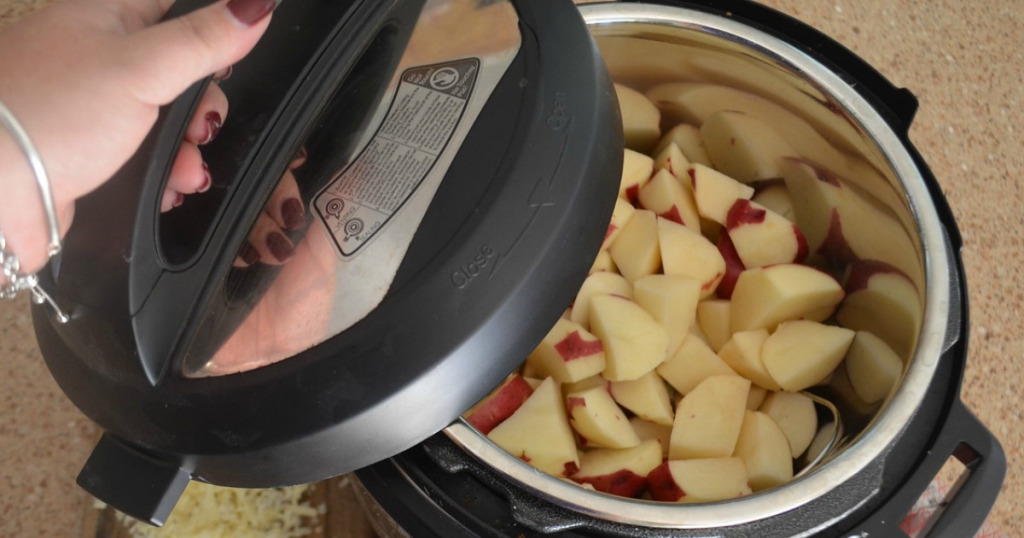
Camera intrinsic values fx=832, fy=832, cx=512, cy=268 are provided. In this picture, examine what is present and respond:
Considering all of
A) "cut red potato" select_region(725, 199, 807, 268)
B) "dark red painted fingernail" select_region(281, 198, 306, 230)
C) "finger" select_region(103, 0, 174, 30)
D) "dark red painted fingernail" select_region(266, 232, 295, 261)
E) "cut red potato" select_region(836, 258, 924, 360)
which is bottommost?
"cut red potato" select_region(836, 258, 924, 360)

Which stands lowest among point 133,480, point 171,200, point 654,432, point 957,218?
point 957,218

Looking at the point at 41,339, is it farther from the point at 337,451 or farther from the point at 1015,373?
the point at 1015,373

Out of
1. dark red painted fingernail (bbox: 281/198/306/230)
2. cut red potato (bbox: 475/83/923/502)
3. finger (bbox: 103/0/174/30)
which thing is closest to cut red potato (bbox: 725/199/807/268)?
cut red potato (bbox: 475/83/923/502)

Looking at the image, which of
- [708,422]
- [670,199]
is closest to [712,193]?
[670,199]

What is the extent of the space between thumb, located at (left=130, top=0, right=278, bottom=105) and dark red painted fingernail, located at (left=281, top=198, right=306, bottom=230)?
12 centimetres

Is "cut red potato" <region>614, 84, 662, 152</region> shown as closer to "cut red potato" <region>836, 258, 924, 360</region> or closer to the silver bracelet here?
"cut red potato" <region>836, 258, 924, 360</region>

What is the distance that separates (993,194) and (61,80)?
1089mm

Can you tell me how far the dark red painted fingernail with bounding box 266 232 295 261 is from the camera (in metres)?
0.59

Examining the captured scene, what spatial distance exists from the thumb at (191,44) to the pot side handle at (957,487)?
1.83ft

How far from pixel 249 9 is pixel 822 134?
610mm

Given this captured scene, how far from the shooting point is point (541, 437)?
721mm

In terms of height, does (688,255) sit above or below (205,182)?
below

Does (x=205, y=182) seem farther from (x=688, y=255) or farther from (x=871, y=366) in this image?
(x=871, y=366)

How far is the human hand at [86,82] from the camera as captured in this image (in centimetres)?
47
